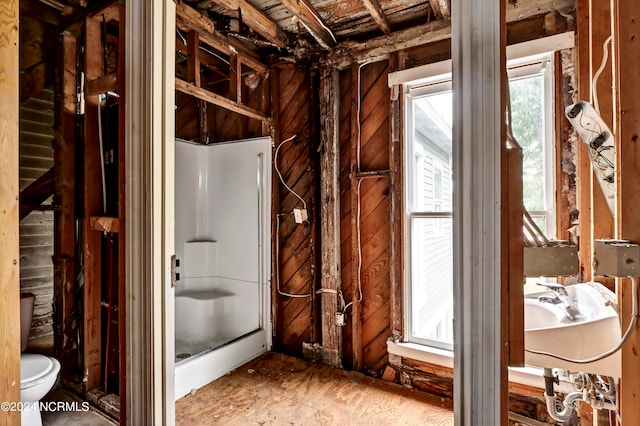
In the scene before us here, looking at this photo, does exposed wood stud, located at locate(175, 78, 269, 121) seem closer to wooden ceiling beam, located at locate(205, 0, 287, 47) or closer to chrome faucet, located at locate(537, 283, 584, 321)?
wooden ceiling beam, located at locate(205, 0, 287, 47)

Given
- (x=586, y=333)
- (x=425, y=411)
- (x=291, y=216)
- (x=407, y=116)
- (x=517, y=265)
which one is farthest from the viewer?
(x=291, y=216)

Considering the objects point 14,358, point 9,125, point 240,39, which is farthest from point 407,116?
point 14,358

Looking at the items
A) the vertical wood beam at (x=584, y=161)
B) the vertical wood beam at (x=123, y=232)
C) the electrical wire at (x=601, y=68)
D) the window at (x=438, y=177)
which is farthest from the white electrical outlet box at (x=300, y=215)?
the electrical wire at (x=601, y=68)

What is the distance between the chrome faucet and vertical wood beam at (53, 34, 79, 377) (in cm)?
287

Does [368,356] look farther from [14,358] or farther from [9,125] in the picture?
[9,125]

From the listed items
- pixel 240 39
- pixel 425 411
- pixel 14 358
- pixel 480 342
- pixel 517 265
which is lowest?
pixel 425 411

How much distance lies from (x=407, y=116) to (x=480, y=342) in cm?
206

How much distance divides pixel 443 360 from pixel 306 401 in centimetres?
99

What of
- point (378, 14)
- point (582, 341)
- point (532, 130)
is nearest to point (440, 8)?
point (378, 14)

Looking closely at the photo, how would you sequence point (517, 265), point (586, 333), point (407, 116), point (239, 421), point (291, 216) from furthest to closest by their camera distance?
point (291, 216) < point (407, 116) < point (239, 421) < point (586, 333) < point (517, 265)

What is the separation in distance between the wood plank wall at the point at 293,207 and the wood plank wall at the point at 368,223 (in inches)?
11.1

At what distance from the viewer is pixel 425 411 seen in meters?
2.14

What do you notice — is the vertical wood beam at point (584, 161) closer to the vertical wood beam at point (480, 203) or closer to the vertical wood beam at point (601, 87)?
the vertical wood beam at point (601, 87)

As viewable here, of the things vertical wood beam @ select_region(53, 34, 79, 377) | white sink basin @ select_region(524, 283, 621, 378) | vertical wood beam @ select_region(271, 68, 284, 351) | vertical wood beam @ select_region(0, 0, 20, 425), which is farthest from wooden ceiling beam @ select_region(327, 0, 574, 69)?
vertical wood beam @ select_region(0, 0, 20, 425)
